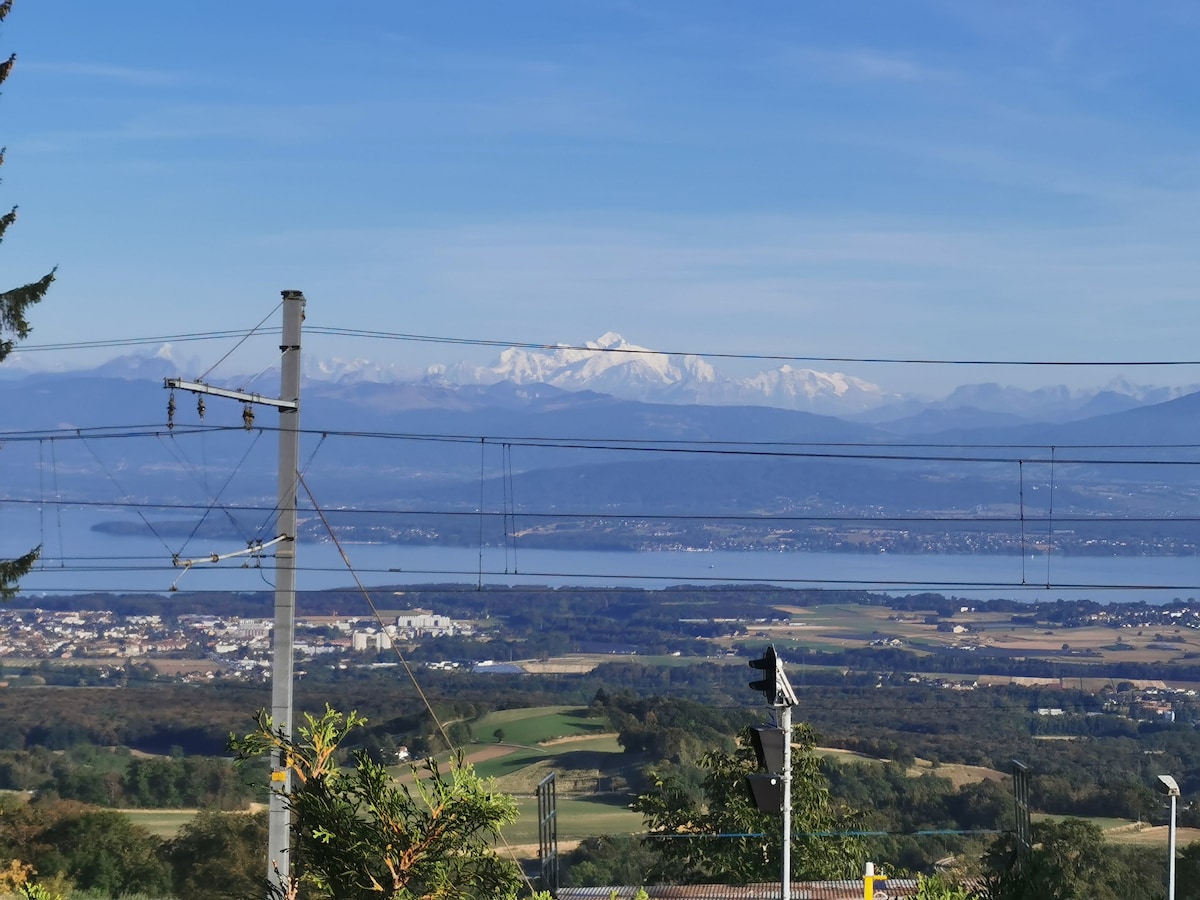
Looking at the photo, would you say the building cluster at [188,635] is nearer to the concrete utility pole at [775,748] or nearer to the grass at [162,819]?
the grass at [162,819]

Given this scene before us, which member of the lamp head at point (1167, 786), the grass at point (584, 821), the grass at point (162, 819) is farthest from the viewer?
the grass at point (584, 821)

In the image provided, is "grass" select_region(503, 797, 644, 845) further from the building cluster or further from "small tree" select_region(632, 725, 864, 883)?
the building cluster

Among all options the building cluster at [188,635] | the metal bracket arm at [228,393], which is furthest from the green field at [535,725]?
the metal bracket arm at [228,393]

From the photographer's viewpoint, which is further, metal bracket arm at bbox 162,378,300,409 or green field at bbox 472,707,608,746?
green field at bbox 472,707,608,746

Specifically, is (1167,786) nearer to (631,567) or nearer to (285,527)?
(285,527)

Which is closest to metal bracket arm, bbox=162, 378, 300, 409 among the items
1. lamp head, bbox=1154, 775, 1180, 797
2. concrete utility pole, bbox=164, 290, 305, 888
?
concrete utility pole, bbox=164, 290, 305, 888

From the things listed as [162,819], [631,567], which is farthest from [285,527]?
[631,567]

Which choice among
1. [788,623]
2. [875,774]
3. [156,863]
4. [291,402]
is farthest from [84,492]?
[291,402]

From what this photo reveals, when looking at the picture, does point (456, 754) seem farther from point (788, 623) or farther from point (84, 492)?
point (84, 492)
